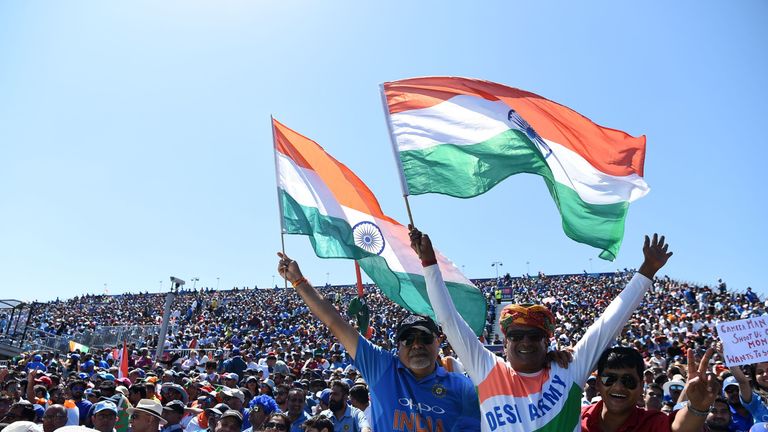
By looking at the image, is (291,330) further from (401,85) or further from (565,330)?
(401,85)

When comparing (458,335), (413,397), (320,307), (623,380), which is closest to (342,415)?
(320,307)

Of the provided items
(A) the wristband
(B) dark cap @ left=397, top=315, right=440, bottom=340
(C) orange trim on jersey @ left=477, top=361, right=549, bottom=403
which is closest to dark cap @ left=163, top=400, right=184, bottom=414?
(B) dark cap @ left=397, top=315, right=440, bottom=340

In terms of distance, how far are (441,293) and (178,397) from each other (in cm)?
583

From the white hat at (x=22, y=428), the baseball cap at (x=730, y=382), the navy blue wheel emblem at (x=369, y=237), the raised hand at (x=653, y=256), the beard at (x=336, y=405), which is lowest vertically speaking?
the baseball cap at (x=730, y=382)

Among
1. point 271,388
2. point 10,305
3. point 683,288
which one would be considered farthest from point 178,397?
point 683,288

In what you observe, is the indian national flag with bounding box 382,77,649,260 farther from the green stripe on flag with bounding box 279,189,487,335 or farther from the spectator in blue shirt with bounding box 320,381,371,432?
the spectator in blue shirt with bounding box 320,381,371,432

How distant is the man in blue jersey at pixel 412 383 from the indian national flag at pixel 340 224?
7.68 ft

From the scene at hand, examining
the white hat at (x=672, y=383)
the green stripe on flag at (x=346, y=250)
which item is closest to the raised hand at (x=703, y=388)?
the green stripe on flag at (x=346, y=250)

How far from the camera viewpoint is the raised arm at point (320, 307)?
285 centimetres

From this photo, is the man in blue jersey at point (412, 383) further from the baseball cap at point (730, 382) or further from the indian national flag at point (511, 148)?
the baseball cap at point (730, 382)

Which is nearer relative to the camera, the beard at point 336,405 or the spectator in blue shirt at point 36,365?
the beard at point 336,405

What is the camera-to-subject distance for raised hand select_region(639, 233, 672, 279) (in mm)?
2824

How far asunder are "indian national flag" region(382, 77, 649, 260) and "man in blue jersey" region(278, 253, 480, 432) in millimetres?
1420

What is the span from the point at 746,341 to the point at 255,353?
54.9 feet
